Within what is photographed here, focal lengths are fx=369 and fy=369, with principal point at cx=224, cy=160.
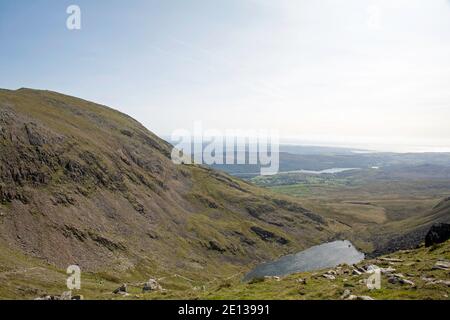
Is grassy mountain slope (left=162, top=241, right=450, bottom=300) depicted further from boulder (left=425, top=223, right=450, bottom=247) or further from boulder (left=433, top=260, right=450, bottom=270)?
boulder (left=425, top=223, right=450, bottom=247)

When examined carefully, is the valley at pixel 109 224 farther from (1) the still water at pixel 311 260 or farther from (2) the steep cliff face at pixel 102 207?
(1) the still water at pixel 311 260

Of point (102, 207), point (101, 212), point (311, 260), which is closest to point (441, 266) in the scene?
point (101, 212)

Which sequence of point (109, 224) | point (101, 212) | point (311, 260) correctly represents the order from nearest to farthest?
point (109, 224)
point (101, 212)
point (311, 260)

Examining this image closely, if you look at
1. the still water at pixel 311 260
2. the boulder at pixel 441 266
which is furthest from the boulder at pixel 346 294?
the still water at pixel 311 260

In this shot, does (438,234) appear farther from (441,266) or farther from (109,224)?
(109,224)

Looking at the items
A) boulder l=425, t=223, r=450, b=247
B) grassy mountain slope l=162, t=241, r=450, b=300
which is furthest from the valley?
boulder l=425, t=223, r=450, b=247
